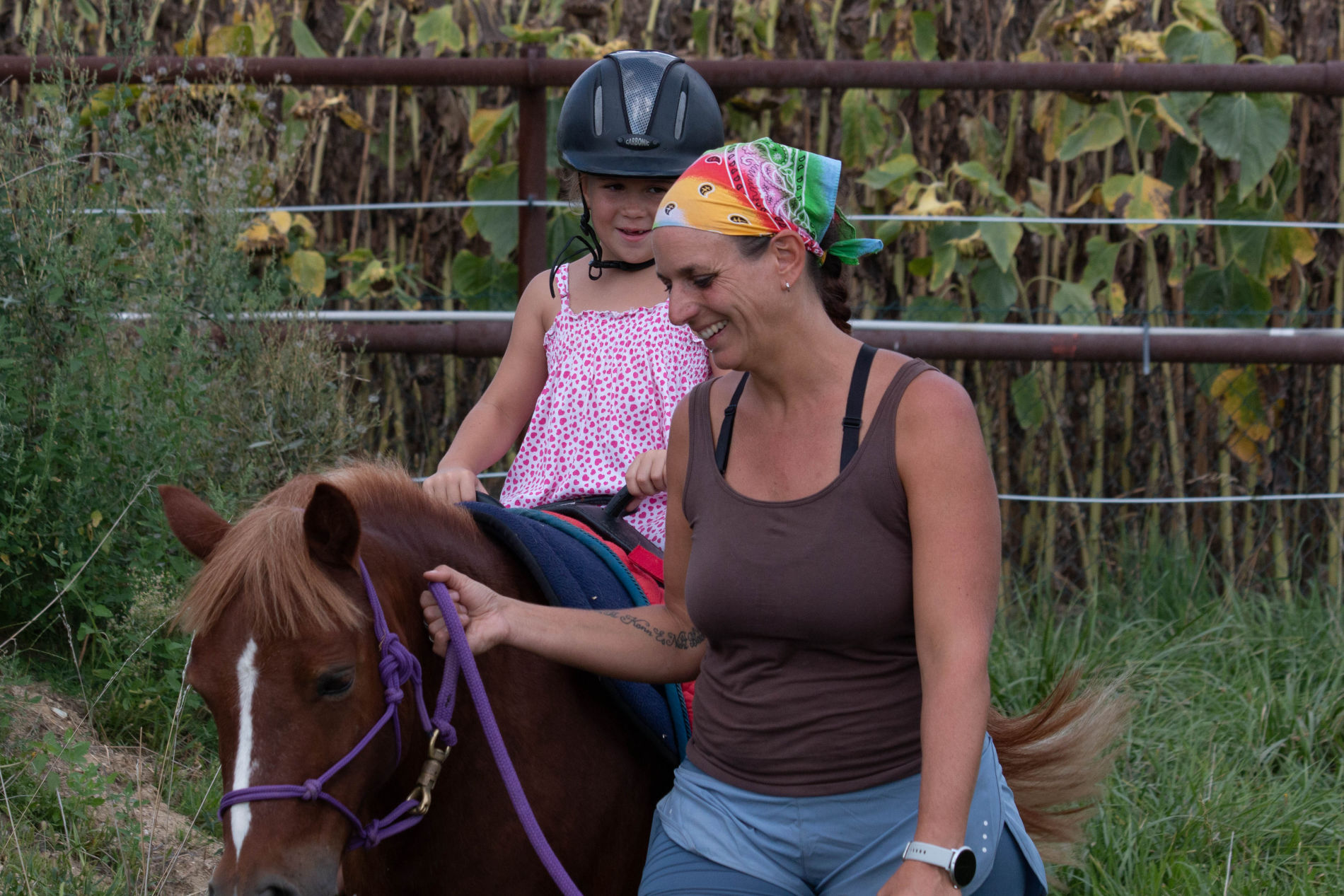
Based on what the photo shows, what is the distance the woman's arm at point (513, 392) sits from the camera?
298 centimetres

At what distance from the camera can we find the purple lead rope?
2014mm

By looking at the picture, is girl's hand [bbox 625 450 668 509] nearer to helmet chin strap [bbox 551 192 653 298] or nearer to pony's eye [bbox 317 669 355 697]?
helmet chin strap [bbox 551 192 653 298]

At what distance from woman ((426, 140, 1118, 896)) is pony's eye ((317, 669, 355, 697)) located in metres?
0.26

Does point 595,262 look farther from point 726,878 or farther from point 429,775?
point 726,878

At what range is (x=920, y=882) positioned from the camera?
5.70ft

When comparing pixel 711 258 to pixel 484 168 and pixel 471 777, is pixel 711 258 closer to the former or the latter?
pixel 471 777

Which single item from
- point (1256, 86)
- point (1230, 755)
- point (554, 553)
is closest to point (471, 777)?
point (554, 553)

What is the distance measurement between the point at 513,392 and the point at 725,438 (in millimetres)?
1081

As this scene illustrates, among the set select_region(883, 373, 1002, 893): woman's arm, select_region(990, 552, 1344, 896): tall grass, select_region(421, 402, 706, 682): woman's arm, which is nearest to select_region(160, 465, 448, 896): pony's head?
select_region(421, 402, 706, 682): woman's arm

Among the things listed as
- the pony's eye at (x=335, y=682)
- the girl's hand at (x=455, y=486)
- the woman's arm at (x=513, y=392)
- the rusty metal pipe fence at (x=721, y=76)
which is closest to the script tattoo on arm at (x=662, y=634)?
the girl's hand at (x=455, y=486)

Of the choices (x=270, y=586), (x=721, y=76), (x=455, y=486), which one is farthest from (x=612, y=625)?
(x=721, y=76)

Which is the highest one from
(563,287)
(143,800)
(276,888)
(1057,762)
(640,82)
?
(640,82)

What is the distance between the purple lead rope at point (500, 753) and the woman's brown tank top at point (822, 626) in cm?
32

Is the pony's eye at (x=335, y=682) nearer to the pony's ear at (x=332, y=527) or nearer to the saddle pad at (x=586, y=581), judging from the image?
the pony's ear at (x=332, y=527)
